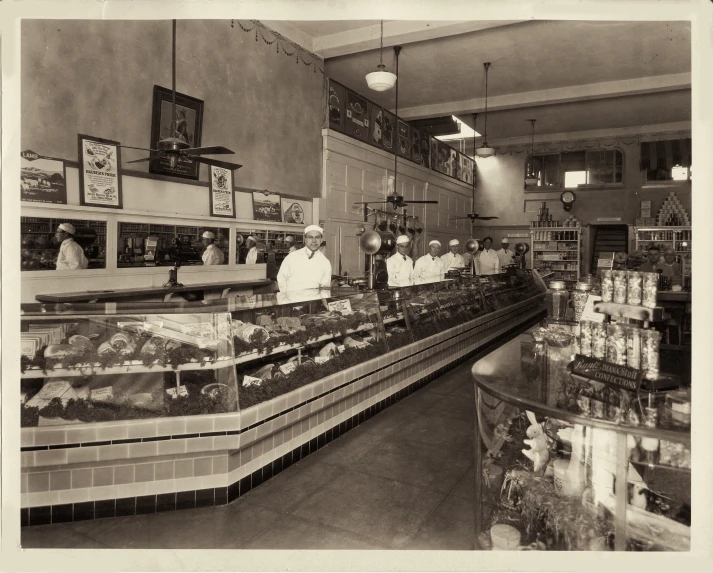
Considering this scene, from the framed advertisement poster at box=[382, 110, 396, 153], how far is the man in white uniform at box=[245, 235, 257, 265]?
4.30 m

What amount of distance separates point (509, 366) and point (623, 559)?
864mm

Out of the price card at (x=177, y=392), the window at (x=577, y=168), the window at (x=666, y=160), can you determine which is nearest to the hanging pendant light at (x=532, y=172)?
the window at (x=577, y=168)

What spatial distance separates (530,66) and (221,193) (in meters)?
5.85

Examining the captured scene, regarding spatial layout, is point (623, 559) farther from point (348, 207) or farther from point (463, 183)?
point (463, 183)

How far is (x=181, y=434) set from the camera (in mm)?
2637

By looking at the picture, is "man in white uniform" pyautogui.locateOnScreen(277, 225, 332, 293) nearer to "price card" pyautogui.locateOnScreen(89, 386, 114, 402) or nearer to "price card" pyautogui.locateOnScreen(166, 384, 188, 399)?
"price card" pyautogui.locateOnScreen(166, 384, 188, 399)

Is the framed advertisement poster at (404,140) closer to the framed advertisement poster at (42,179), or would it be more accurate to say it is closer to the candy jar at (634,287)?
the framed advertisement poster at (42,179)

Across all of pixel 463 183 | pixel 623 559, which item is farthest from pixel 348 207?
pixel 623 559

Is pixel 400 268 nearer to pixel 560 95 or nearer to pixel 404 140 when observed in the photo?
pixel 404 140

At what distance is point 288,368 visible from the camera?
3275 mm

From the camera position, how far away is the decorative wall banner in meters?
7.60

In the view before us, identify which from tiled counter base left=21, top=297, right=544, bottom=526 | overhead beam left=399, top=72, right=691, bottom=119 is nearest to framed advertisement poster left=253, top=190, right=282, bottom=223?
tiled counter base left=21, top=297, right=544, bottom=526

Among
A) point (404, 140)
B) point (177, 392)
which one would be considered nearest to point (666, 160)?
point (404, 140)

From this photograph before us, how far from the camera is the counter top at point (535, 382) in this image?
5.29ft
